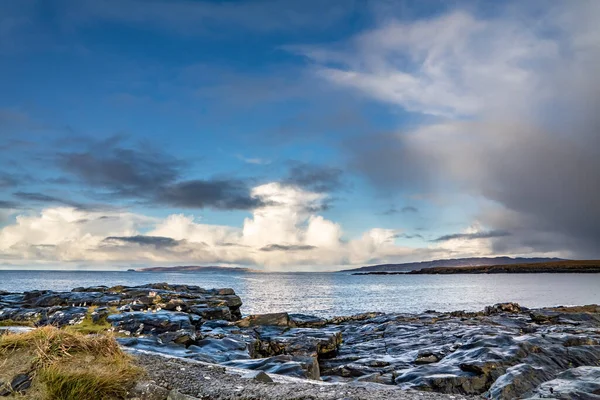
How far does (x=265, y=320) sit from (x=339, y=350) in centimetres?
769

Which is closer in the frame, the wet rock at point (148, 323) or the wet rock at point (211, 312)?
the wet rock at point (148, 323)

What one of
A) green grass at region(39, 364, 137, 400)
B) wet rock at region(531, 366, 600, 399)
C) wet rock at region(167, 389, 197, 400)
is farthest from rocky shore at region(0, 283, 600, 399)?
green grass at region(39, 364, 137, 400)

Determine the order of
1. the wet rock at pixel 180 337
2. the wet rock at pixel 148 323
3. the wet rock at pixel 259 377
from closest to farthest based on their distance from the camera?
the wet rock at pixel 259 377
the wet rock at pixel 180 337
the wet rock at pixel 148 323

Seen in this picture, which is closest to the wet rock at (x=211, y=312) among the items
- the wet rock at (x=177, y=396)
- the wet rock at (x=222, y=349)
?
the wet rock at (x=222, y=349)

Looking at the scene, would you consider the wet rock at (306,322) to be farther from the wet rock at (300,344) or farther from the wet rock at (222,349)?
the wet rock at (222,349)

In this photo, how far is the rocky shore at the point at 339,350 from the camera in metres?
8.22

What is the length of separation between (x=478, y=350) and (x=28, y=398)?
15066 mm

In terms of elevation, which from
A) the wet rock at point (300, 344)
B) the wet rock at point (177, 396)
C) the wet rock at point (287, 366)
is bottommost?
the wet rock at point (300, 344)

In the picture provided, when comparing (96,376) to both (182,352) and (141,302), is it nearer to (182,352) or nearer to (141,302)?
(182,352)

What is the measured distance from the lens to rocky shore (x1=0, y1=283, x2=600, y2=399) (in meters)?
8.22

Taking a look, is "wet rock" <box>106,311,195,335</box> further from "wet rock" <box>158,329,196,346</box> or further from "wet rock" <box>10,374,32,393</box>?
"wet rock" <box>10,374,32,393</box>

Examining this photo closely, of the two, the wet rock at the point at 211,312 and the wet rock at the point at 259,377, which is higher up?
the wet rock at the point at 259,377

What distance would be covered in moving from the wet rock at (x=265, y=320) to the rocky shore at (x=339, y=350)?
75 millimetres

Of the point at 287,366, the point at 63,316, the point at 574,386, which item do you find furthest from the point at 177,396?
the point at 63,316
